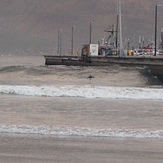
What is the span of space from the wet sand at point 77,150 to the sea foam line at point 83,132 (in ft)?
1.95

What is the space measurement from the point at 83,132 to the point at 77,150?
7.54 ft

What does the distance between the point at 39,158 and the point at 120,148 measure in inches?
79.9

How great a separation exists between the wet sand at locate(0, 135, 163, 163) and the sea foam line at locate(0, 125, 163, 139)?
60 cm

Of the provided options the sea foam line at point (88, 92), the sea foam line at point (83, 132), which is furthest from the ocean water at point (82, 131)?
the sea foam line at point (88, 92)

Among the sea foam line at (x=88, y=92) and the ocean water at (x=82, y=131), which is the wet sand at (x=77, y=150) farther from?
the sea foam line at (x=88, y=92)

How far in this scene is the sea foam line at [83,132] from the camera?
1272 centimetres

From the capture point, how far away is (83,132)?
1302cm

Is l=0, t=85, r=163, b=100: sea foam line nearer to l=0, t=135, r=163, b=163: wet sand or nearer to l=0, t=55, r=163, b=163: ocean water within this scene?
l=0, t=55, r=163, b=163: ocean water

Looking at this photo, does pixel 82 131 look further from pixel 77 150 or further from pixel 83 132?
pixel 77 150

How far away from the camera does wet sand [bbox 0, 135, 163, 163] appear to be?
9.82 meters

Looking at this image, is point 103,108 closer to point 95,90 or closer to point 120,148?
point 95,90

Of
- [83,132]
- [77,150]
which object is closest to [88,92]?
[83,132]

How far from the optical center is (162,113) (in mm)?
18422

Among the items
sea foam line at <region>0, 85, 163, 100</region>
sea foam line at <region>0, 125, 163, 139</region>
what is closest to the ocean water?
sea foam line at <region>0, 125, 163, 139</region>
